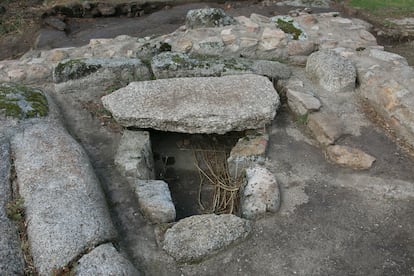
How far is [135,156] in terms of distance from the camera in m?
4.34

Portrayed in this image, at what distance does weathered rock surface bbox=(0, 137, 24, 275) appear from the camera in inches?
117

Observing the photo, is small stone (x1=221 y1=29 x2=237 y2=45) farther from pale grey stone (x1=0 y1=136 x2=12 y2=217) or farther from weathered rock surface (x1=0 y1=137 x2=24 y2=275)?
weathered rock surface (x1=0 y1=137 x2=24 y2=275)

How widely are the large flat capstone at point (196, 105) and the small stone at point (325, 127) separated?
56 centimetres

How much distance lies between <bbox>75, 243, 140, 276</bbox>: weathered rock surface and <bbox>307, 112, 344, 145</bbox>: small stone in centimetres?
255

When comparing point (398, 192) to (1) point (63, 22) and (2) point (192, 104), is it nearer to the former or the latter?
(2) point (192, 104)

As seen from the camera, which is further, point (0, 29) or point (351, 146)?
point (0, 29)

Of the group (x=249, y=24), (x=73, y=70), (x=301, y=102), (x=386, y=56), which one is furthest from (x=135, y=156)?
(x=386, y=56)

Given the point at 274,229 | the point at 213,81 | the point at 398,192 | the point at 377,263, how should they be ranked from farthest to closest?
the point at 213,81, the point at 398,192, the point at 274,229, the point at 377,263

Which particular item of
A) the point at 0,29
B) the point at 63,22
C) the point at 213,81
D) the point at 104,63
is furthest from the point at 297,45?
the point at 0,29

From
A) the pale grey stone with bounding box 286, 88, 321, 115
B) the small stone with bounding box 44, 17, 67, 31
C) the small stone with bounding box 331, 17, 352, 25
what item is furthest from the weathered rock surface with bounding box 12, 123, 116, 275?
the small stone with bounding box 44, 17, 67, 31

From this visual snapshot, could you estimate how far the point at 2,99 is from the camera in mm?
4621

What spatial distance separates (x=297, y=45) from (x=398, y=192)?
2.74m

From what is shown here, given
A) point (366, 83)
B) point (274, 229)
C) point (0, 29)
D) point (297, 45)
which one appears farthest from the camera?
point (0, 29)

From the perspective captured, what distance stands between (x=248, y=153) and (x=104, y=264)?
79.7 inches
